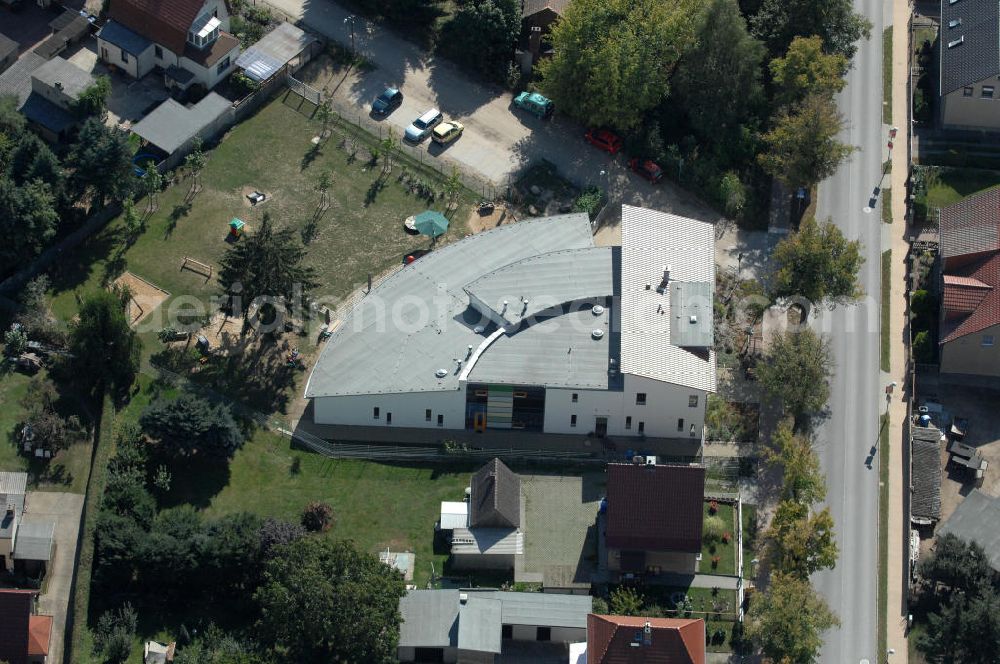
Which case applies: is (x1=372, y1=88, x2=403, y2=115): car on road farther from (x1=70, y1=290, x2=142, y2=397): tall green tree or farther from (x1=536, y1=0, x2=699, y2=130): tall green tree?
(x1=70, y1=290, x2=142, y2=397): tall green tree

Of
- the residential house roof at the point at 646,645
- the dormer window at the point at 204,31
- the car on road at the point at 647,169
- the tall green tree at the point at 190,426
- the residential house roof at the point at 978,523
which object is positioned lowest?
the residential house roof at the point at 646,645

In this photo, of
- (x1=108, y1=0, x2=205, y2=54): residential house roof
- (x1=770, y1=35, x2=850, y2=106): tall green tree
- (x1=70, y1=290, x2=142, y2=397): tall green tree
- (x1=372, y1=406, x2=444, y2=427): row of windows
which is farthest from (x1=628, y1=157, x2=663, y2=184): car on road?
(x1=70, y1=290, x2=142, y2=397): tall green tree

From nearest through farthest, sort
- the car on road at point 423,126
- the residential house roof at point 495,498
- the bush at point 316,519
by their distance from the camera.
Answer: the residential house roof at point 495,498, the bush at point 316,519, the car on road at point 423,126

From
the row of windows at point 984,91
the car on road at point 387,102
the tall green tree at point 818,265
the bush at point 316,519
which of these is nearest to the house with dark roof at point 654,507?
the bush at point 316,519

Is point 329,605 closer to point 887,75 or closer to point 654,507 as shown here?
point 654,507

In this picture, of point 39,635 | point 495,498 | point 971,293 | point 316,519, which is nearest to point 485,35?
point 971,293

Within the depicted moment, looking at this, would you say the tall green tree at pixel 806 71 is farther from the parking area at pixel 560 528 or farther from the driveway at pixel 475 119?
the parking area at pixel 560 528
